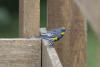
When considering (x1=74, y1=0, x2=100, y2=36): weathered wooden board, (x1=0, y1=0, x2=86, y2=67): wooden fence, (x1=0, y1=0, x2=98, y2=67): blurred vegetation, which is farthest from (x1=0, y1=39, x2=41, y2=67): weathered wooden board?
(x1=0, y1=0, x2=98, y2=67): blurred vegetation

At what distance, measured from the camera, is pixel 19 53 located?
74.6 inches

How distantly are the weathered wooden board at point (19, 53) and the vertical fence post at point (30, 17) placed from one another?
0.51 feet

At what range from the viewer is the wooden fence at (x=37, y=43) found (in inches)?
74.2

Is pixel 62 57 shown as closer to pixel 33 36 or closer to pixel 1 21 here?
pixel 33 36

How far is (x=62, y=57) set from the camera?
230cm

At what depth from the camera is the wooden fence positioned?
1.89 metres

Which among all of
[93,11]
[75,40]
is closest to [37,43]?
[75,40]

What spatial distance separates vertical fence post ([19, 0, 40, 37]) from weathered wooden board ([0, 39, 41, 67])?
155 millimetres

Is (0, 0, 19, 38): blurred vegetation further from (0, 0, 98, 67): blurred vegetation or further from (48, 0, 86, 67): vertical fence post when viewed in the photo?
(48, 0, 86, 67): vertical fence post

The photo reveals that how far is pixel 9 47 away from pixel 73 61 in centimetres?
56

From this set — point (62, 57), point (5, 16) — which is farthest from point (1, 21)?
point (62, 57)

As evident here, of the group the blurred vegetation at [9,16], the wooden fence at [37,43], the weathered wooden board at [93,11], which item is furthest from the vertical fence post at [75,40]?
the blurred vegetation at [9,16]

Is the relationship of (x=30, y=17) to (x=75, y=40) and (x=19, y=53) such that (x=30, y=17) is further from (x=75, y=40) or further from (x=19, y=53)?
(x=75, y=40)

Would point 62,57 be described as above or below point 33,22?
below
